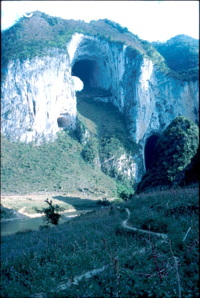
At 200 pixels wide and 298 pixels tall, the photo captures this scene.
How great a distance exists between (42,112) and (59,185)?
18.4m

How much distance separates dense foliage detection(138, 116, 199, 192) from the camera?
22688mm

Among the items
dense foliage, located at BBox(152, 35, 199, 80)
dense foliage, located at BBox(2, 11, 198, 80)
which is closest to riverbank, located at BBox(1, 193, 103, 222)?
dense foliage, located at BBox(2, 11, 198, 80)

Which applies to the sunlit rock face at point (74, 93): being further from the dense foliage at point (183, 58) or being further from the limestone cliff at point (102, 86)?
the dense foliage at point (183, 58)

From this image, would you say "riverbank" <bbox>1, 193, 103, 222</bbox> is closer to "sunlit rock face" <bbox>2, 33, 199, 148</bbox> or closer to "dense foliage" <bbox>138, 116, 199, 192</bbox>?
"dense foliage" <bbox>138, 116, 199, 192</bbox>

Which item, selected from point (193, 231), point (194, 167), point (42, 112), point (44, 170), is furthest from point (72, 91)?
point (193, 231)

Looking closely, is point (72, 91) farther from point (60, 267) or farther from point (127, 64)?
point (60, 267)

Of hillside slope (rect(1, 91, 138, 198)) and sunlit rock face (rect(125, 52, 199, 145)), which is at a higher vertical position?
sunlit rock face (rect(125, 52, 199, 145))

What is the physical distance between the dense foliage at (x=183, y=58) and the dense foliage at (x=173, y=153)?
35.1 meters

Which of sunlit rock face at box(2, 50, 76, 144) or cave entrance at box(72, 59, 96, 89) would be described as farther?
cave entrance at box(72, 59, 96, 89)

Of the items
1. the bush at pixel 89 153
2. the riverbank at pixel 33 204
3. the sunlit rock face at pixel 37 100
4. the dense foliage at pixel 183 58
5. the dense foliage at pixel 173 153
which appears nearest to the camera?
the dense foliage at pixel 173 153

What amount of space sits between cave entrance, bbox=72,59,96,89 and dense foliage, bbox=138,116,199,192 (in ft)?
156

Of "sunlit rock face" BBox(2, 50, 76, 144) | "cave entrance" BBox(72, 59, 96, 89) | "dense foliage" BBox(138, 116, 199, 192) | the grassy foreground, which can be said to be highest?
"cave entrance" BBox(72, 59, 96, 89)

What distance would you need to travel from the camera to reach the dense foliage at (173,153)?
2269 cm

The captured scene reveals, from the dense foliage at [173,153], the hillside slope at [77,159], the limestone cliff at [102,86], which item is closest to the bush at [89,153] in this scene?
the hillside slope at [77,159]
